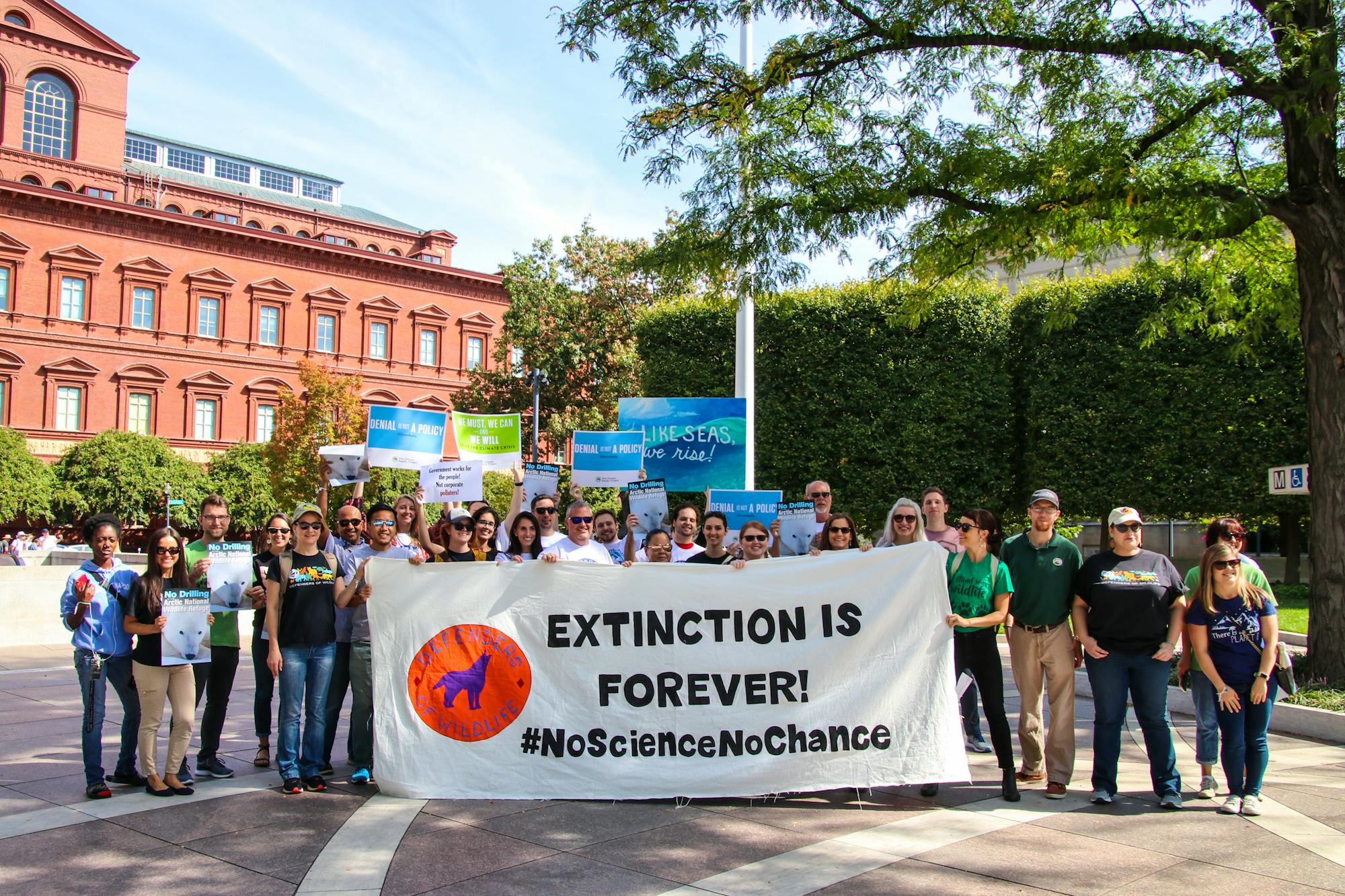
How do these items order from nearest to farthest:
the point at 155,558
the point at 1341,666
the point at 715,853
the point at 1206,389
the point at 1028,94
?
the point at 715,853 → the point at 155,558 → the point at 1341,666 → the point at 1028,94 → the point at 1206,389

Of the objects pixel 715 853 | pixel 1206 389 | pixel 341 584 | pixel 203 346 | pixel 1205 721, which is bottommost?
pixel 715 853

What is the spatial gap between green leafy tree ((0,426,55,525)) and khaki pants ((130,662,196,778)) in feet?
130

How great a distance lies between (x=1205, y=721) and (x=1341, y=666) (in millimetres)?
4312

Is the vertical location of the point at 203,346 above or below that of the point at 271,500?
above

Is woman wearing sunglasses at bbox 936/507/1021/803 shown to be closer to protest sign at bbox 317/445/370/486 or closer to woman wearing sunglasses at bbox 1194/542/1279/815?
woman wearing sunglasses at bbox 1194/542/1279/815

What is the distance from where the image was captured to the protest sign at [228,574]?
7.06 m

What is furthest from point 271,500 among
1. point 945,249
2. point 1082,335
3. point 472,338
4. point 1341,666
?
point 1341,666

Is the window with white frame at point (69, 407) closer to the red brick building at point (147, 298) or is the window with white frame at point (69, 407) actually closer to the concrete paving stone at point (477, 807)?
the red brick building at point (147, 298)

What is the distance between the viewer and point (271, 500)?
4822cm

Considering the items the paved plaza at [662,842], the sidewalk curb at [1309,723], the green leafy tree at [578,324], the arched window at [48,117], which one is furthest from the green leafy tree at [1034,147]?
the arched window at [48,117]

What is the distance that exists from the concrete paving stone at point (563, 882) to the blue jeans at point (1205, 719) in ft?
12.4

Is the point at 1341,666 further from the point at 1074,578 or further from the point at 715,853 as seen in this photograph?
the point at 715,853

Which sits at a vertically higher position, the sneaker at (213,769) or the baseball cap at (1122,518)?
the baseball cap at (1122,518)

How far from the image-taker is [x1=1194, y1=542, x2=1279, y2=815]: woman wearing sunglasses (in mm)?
6383
